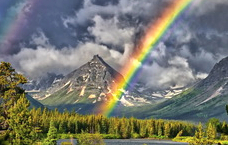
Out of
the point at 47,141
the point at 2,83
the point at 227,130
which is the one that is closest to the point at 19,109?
the point at 2,83

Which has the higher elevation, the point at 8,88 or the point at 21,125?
the point at 8,88

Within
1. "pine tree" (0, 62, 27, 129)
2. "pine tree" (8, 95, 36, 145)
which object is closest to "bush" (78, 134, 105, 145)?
"pine tree" (8, 95, 36, 145)

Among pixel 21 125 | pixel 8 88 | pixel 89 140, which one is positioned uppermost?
pixel 8 88

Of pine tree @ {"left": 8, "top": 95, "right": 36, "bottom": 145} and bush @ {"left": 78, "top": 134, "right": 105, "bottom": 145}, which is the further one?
bush @ {"left": 78, "top": 134, "right": 105, "bottom": 145}

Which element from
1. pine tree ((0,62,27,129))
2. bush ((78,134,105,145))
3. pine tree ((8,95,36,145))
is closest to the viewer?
pine tree ((8,95,36,145))

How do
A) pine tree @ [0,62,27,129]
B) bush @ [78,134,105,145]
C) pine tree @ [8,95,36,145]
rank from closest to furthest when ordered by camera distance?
pine tree @ [8,95,36,145]
pine tree @ [0,62,27,129]
bush @ [78,134,105,145]

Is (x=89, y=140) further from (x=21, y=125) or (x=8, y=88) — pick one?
(x=8, y=88)

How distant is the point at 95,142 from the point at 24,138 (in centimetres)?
1869

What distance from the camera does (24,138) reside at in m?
64.0

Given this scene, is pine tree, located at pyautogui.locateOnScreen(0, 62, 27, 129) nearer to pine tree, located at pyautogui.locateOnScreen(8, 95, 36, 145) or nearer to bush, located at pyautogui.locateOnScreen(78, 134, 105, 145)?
pine tree, located at pyautogui.locateOnScreen(8, 95, 36, 145)

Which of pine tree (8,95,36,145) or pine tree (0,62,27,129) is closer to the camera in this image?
pine tree (8,95,36,145)

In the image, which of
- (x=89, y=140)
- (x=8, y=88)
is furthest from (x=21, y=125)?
(x=89, y=140)

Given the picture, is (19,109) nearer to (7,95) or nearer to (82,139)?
(7,95)

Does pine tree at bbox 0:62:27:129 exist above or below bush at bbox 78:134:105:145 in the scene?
above
